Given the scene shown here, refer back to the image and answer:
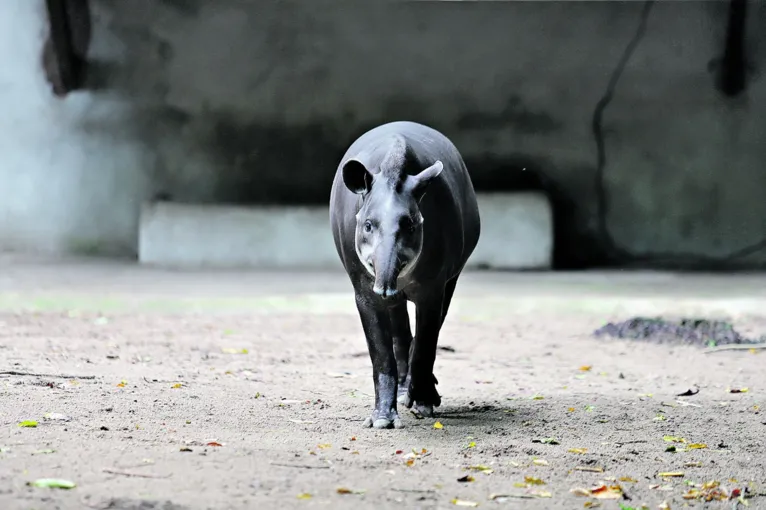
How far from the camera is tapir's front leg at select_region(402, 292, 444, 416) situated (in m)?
5.18

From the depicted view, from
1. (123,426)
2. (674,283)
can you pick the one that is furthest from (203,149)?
(123,426)

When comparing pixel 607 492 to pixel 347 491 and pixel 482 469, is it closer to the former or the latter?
pixel 482 469

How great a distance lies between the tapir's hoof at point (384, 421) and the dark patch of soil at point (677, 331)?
4.01 metres

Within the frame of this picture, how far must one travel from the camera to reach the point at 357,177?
4.83 metres

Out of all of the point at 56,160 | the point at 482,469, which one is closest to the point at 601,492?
the point at 482,469

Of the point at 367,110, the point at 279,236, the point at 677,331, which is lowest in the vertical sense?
the point at 677,331

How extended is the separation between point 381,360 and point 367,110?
9.68 metres

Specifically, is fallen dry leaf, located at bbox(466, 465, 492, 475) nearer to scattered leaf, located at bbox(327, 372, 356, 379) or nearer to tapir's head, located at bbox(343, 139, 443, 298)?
tapir's head, located at bbox(343, 139, 443, 298)

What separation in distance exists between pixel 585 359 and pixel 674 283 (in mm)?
5050

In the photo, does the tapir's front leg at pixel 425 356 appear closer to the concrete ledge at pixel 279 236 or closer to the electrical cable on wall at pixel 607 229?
the concrete ledge at pixel 279 236

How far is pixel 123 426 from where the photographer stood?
489 centimetres

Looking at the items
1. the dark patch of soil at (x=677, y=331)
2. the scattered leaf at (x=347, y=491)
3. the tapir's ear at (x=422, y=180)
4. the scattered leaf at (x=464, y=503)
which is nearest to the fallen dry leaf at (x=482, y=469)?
the scattered leaf at (x=464, y=503)

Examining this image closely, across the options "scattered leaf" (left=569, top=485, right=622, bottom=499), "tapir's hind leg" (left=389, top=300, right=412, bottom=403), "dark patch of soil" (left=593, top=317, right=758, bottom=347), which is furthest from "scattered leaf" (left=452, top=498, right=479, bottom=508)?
"dark patch of soil" (left=593, top=317, right=758, bottom=347)

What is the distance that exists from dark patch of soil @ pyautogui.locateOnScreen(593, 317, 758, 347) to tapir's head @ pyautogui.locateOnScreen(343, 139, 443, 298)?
4.31 metres
